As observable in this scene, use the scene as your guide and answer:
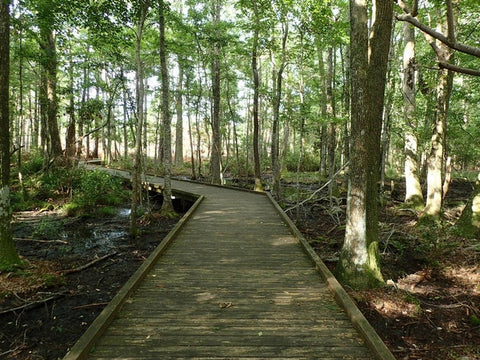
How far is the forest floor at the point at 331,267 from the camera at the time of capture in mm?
4297

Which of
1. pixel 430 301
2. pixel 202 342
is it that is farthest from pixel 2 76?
pixel 430 301

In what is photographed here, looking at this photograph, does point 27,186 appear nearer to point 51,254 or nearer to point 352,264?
point 51,254

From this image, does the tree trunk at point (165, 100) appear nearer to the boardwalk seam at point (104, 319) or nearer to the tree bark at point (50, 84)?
the tree bark at point (50, 84)

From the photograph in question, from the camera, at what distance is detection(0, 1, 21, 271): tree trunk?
5.47 metres

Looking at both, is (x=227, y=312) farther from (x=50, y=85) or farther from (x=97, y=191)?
(x=50, y=85)

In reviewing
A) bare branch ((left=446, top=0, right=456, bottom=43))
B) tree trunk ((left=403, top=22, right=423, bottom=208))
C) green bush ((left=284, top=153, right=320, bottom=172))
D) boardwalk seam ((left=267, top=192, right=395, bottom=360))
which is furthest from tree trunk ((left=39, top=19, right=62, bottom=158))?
green bush ((left=284, top=153, right=320, bottom=172))

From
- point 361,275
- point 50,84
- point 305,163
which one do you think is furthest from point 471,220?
point 305,163

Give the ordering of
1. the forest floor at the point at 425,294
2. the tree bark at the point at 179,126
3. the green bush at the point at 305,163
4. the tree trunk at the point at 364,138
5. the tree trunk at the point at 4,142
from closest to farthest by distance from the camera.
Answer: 1. the forest floor at the point at 425,294
2. the tree trunk at the point at 364,138
3. the tree trunk at the point at 4,142
4. the tree bark at the point at 179,126
5. the green bush at the point at 305,163

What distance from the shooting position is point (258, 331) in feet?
10.9

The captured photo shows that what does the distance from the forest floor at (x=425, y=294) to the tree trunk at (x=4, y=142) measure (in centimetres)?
625

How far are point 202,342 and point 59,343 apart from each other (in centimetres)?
249

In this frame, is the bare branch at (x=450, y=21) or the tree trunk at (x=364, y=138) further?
the tree trunk at (x=364, y=138)

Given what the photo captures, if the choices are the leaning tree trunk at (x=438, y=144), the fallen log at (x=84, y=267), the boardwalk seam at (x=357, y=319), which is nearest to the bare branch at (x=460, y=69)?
the boardwalk seam at (x=357, y=319)

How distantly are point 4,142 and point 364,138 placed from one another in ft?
20.6
